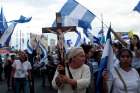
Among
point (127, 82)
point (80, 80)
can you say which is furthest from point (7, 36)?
point (80, 80)

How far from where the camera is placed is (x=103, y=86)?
6.86 meters

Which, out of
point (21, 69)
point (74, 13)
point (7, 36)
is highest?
point (74, 13)

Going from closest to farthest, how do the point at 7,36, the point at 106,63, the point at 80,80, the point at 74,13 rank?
the point at 80,80 → the point at 106,63 → the point at 74,13 → the point at 7,36

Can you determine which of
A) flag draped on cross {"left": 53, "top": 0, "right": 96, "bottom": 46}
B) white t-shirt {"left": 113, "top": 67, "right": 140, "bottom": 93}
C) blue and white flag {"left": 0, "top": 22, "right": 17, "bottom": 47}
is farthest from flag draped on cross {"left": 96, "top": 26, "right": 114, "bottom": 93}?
blue and white flag {"left": 0, "top": 22, "right": 17, "bottom": 47}

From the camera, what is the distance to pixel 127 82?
674cm

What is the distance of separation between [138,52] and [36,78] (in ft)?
61.8

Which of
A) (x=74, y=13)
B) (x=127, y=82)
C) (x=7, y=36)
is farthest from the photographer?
(x=7, y=36)

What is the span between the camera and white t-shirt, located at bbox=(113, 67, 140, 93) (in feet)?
22.0

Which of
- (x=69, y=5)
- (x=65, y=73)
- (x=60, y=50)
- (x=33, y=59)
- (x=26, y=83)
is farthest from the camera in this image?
(x=33, y=59)

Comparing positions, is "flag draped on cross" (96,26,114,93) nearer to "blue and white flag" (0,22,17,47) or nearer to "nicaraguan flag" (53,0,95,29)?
"nicaraguan flag" (53,0,95,29)

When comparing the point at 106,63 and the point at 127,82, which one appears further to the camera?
the point at 106,63

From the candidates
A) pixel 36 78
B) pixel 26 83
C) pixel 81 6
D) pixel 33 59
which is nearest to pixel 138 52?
pixel 81 6

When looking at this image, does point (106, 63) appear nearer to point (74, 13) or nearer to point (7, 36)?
point (74, 13)

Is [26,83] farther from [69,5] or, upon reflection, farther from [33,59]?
[33,59]
